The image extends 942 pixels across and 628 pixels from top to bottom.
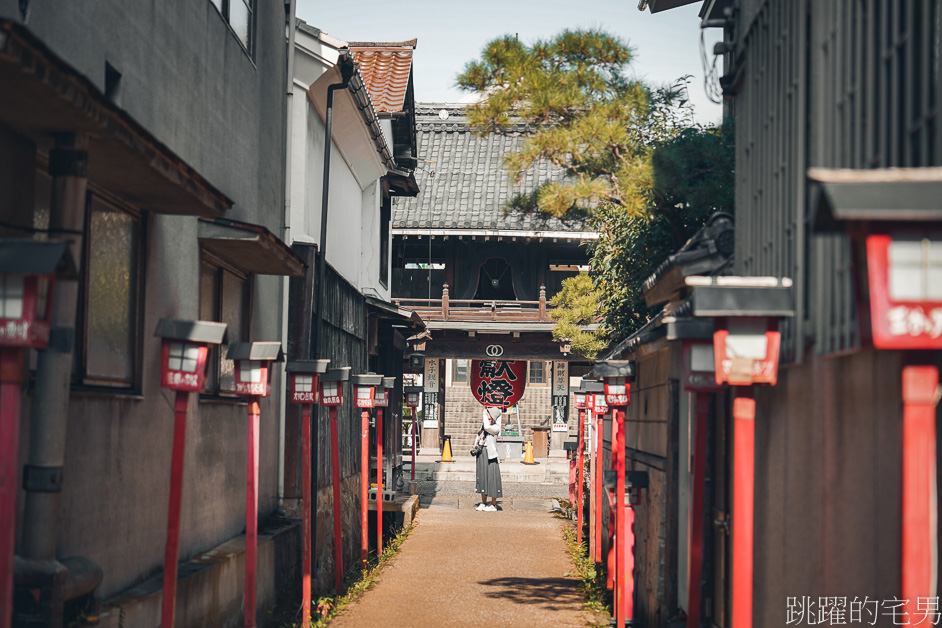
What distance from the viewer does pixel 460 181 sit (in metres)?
33.2

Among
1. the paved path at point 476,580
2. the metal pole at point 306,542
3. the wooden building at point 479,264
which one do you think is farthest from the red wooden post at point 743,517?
the wooden building at point 479,264

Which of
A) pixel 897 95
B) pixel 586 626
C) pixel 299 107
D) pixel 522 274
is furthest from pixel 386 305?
pixel 897 95

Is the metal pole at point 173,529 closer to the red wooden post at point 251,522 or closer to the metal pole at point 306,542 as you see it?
the red wooden post at point 251,522

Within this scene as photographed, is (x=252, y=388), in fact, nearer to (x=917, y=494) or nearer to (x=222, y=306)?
(x=222, y=306)

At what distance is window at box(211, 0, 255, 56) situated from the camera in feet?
35.7

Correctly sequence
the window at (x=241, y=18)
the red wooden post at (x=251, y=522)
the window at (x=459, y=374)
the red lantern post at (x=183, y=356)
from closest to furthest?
1. the red lantern post at (x=183, y=356)
2. the red wooden post at (x=251, y=522)
3. the window at (x=241, y=18)
4. the window at (x=459, y=374)

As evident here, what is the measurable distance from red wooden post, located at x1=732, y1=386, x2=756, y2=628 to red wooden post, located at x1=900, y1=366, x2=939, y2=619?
1.92 m

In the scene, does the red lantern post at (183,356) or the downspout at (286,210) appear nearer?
the red lantern post at (183,356)

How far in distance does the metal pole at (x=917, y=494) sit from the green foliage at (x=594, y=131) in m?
7.34

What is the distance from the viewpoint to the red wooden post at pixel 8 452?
4363 millimetres

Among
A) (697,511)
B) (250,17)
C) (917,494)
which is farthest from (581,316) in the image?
(917,494)

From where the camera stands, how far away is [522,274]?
3080 centimetres

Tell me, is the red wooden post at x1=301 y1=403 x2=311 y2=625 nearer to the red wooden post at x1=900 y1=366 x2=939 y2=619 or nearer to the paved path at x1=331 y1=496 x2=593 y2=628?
the paved path at x1=331 y1=496 x2=593 y2=628

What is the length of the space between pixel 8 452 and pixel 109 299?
135 inches
